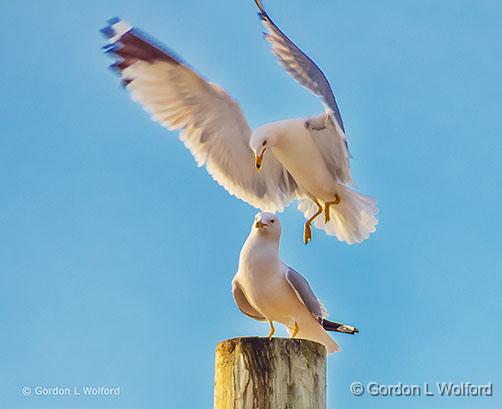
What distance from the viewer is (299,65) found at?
4.95 m

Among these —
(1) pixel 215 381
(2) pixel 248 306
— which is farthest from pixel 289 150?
(1) pixel 215 381

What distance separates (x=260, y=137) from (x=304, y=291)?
1707 mm

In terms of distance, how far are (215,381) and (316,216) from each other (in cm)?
278

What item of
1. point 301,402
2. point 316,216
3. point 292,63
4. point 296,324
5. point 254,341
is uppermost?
point 292,63

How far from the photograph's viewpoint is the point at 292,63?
496cm

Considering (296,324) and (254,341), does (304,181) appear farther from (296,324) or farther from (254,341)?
(254,341)

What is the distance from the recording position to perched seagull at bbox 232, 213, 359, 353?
3.49 m

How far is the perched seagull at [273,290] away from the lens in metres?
3.49

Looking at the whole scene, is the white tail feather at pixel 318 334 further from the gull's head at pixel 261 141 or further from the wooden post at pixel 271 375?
the gull's head at pixel 261 141

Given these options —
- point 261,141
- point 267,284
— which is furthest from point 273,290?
point 261,141

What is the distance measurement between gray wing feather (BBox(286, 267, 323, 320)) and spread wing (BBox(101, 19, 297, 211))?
2035 mm

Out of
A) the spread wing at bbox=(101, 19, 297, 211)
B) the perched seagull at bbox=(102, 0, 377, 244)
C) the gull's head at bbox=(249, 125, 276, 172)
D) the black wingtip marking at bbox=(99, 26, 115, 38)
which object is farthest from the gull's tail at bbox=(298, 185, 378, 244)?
the black wingtip marking at bbox=(99, 26, 115, 38)

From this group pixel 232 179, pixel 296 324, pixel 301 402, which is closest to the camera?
pixel 301 402

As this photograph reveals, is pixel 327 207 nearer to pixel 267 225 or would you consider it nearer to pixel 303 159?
pixel 303 159
